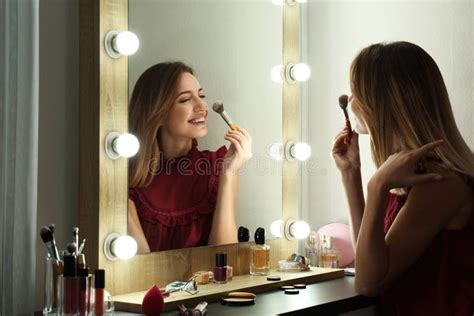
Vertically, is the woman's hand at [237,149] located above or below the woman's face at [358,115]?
below

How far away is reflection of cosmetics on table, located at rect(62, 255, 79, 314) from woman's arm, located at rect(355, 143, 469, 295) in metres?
0.66

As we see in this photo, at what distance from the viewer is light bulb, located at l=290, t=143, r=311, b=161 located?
2.58 meters

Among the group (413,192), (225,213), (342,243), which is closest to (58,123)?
(225,213)

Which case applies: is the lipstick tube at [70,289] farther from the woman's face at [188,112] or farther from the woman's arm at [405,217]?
the woman's arm at [405,217]

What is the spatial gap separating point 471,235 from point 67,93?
3.33ft

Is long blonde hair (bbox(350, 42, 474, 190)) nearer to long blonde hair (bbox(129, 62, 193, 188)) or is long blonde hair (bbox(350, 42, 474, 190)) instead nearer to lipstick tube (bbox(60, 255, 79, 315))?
long blonde hair (bbox(129, 62, 193, 188))

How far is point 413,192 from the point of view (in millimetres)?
1842

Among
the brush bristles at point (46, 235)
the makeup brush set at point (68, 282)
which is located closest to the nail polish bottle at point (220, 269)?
the makeup brush set at point (68, 282)

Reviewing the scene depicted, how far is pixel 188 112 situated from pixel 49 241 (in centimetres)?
61

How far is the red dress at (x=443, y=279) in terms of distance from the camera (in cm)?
186

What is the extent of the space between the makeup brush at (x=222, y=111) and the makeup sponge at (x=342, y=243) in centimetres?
52

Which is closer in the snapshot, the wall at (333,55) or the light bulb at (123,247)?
the light bulb at (123,247)

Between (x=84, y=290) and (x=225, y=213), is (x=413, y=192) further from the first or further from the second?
(x=84, y=290)

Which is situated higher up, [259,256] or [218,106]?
[218,106]
